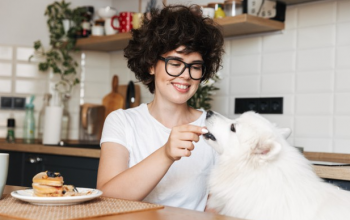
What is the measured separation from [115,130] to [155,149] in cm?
16

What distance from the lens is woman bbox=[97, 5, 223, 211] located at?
5.56ft

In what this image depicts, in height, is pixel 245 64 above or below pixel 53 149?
above

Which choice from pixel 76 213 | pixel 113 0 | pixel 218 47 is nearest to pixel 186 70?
pixel 218 47

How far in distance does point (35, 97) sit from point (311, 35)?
1973 millimetres

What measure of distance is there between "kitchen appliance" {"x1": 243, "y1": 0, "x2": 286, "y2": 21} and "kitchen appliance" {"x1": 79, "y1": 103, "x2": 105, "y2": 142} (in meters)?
1.37

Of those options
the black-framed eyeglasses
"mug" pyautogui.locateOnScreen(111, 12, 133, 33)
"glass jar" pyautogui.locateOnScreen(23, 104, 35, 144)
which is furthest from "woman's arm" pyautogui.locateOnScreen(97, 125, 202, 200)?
"glass jar" pyautogui.locateOnScreen(23, 104, 35, 144)

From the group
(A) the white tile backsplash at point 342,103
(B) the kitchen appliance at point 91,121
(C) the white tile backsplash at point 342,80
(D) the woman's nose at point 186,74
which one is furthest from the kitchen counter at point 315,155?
(D) the woman's nose at point 186,74

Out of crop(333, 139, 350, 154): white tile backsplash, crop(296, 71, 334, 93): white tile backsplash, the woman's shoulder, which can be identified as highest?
crop(296, 71, 334, 93): white tile backsplash

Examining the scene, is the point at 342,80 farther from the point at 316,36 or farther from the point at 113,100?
the point at 113,100

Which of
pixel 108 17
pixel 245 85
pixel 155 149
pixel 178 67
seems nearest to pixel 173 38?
pixel 178 67

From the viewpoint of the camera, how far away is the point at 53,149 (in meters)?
2.91

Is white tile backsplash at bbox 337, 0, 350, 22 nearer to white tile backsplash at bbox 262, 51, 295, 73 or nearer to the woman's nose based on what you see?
white tile backsplash at bbox 262, 51, 295, 73

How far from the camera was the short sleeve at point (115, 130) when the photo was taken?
1.69 m

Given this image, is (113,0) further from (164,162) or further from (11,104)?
(164,162)
